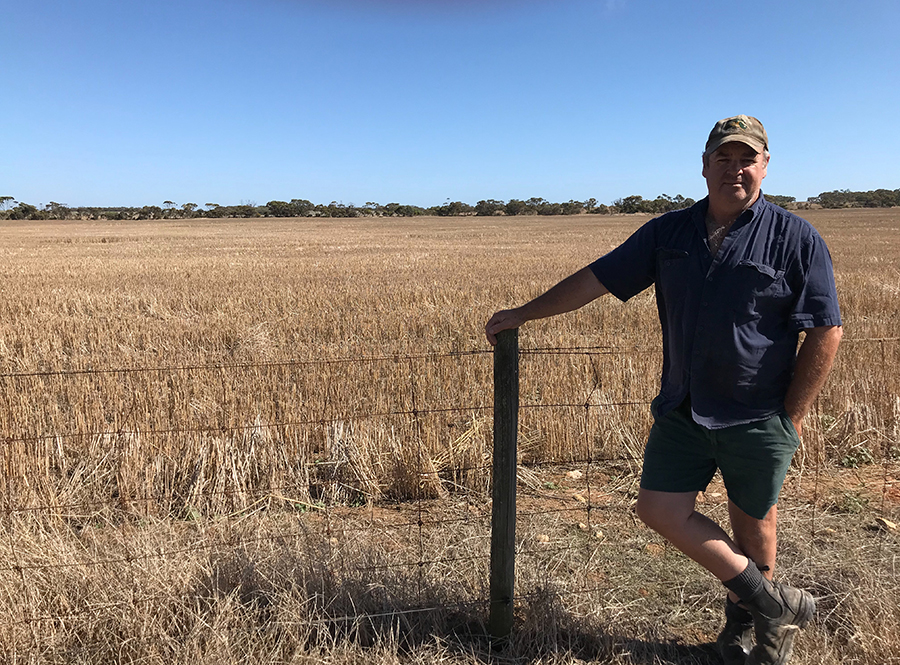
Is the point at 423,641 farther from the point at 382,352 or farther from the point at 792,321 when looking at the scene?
the point at 382,352

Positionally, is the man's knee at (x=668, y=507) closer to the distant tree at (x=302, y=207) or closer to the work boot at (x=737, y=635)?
the work boot at (x=737, y=635)

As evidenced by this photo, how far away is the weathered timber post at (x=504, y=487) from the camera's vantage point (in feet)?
9.29

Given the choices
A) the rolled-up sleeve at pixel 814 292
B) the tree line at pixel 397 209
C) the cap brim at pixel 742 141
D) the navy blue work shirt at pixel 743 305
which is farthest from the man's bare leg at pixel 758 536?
the tree line at pixel 397 209

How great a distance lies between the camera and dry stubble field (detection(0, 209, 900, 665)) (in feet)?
9.30

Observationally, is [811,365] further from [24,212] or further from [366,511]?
[24,212]

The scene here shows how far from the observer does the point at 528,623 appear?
291cm

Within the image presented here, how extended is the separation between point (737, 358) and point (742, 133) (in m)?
0.78

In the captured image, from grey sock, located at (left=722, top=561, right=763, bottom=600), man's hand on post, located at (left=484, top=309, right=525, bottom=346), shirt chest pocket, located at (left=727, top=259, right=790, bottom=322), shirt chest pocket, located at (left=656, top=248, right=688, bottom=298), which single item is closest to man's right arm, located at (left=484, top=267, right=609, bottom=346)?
man's hand on post, located at (left=484, top=309, right=525, bottom=346)

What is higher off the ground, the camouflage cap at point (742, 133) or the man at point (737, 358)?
the camouflage cap at point (742, 133)

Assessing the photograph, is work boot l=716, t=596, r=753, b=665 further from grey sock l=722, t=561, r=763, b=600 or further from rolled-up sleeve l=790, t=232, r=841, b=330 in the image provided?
rolled-up sleeve l=790, t=232, r=841, b=330

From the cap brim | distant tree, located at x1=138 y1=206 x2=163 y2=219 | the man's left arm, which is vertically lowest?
the man's left arm

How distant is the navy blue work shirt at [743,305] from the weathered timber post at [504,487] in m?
0.66

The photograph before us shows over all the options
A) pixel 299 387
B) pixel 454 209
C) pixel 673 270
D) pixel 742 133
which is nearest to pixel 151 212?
pixel 454 209

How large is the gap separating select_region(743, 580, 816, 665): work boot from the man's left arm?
0.73 m
